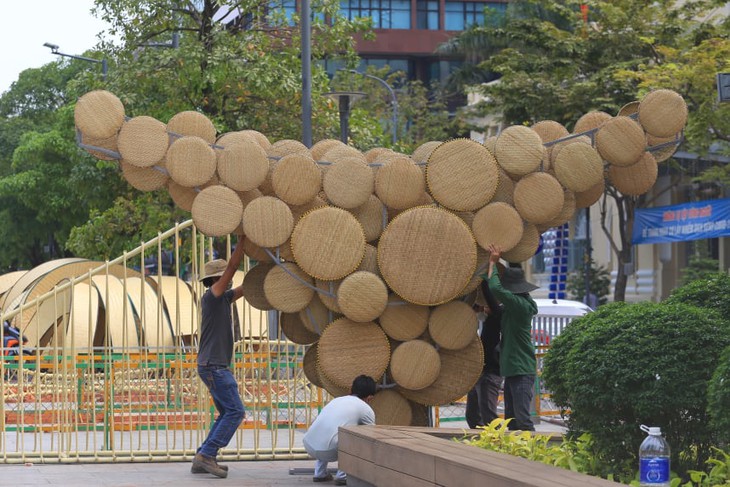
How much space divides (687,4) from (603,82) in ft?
8.28

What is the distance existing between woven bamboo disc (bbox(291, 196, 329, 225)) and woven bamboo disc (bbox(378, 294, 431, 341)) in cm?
93

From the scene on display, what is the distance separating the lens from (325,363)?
10.8 m

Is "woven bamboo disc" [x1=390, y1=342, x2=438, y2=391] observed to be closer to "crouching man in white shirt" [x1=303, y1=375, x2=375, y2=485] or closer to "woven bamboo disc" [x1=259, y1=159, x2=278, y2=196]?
"crouching man in white shirt" [x1=303, y1=375, x2=375, y2=485]

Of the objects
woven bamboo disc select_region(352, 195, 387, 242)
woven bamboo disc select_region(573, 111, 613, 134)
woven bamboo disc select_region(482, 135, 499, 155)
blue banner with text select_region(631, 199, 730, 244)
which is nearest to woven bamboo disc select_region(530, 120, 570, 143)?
woven bamboo disc select_region(573, 111, 613, 134)

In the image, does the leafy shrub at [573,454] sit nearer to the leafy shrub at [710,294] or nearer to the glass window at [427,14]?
the leafy shrub at [710,294]

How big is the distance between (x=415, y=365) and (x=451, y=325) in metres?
0.43

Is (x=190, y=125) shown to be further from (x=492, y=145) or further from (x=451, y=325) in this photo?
(x=451, y=325)

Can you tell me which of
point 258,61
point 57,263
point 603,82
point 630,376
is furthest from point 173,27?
point 630,376

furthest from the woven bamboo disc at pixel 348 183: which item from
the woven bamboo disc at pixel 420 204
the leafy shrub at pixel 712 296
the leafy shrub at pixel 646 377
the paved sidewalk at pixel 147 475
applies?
the leafy shrub at pixel 646 377

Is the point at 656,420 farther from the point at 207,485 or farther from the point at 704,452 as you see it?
the point at 207,485

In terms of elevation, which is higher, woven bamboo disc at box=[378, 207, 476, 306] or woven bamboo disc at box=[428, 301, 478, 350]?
woven bamboo disc at box=[378, 207, 476, 306]

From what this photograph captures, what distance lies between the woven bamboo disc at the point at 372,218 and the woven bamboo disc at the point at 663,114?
217 cm

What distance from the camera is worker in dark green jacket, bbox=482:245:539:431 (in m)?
10.9

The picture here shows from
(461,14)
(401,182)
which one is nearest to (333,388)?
(401,182)
